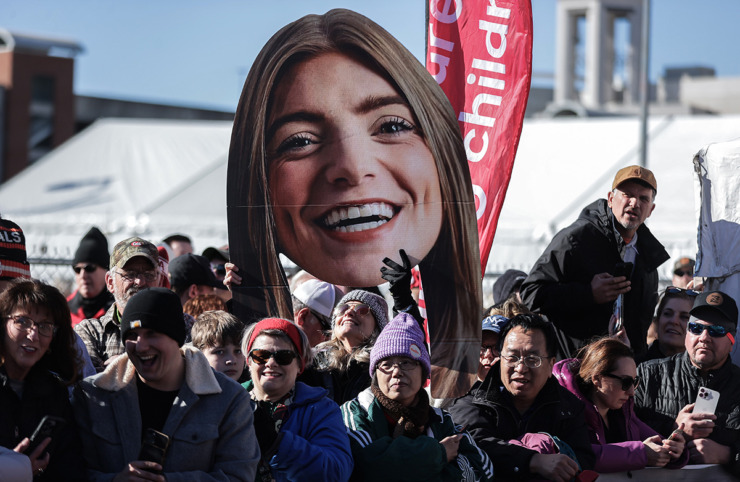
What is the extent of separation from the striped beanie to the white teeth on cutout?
1443mm

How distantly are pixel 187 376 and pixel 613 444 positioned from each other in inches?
92.6

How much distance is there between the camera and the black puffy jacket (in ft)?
17.6

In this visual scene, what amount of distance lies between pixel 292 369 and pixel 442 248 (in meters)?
1.27

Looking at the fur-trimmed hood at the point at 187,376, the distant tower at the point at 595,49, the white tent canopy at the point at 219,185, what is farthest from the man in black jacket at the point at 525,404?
the distant tower at the point at 595,49

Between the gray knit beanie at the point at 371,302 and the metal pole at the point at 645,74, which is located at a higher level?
the metal pole at the point at 645,74

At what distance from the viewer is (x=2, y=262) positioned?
15.4 feet

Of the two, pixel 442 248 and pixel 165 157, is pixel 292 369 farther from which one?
pixel 165 157

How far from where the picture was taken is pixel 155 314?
3586 mm

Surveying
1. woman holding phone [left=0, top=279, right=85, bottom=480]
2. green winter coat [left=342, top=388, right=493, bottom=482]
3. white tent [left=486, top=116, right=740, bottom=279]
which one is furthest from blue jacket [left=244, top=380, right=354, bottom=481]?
white tent [left=486, top=116, right=740, bottom=279]

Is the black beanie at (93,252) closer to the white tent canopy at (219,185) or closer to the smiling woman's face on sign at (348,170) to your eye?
the smiling woman's face on sign at (348,170)

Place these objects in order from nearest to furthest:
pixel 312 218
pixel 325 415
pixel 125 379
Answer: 1. pixel 125 379
2. pixel 325 415
3. pixel 312 218

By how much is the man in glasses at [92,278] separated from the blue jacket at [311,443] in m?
2.59

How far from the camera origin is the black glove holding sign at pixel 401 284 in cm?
489

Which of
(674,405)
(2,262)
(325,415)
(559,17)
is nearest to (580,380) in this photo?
(674,405)
